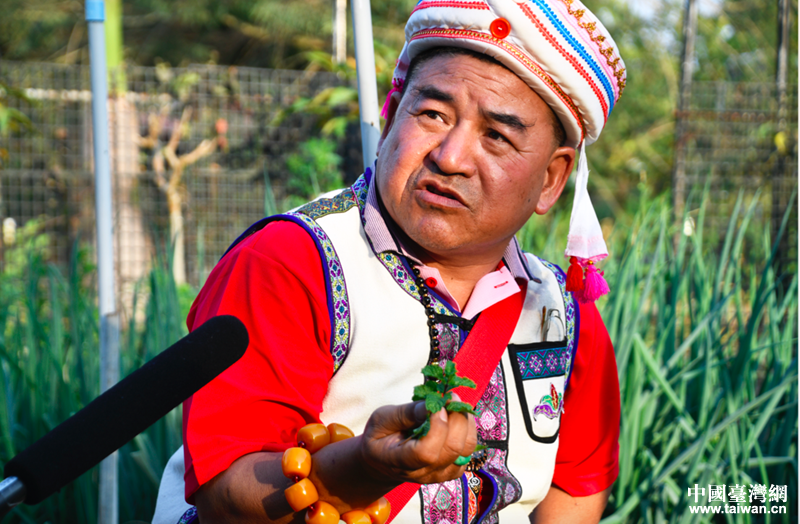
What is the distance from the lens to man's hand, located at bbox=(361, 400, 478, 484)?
78cm

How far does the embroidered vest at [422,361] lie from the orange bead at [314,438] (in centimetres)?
27

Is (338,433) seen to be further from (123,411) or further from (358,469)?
(123,411)

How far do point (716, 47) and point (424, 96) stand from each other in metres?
11.5

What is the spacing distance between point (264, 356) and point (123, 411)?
1.60 ft

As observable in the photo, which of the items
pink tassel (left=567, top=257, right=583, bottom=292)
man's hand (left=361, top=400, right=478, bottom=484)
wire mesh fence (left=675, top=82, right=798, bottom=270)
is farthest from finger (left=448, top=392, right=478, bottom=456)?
wire mesh fence (left=675, top=82, right=798, bottom=270)

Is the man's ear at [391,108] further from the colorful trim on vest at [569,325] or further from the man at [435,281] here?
the colorful trim on vest at [569,325]

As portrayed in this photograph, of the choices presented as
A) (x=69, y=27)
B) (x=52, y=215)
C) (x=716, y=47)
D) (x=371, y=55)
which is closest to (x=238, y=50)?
(x=69, y=27)

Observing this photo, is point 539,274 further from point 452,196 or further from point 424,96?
point 424,96

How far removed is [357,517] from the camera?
93cm

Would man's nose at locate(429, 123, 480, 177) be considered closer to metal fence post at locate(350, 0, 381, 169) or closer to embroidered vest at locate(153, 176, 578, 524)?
embroidered vest at locate(153, 176, 578, 524)

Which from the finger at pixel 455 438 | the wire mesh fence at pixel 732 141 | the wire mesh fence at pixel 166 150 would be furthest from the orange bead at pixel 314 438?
the wire mesh fence at pixel 166 150

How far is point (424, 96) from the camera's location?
1327mm

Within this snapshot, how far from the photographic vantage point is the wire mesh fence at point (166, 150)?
6582mm

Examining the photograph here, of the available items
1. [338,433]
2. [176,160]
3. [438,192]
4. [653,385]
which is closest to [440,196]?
[438,192]
